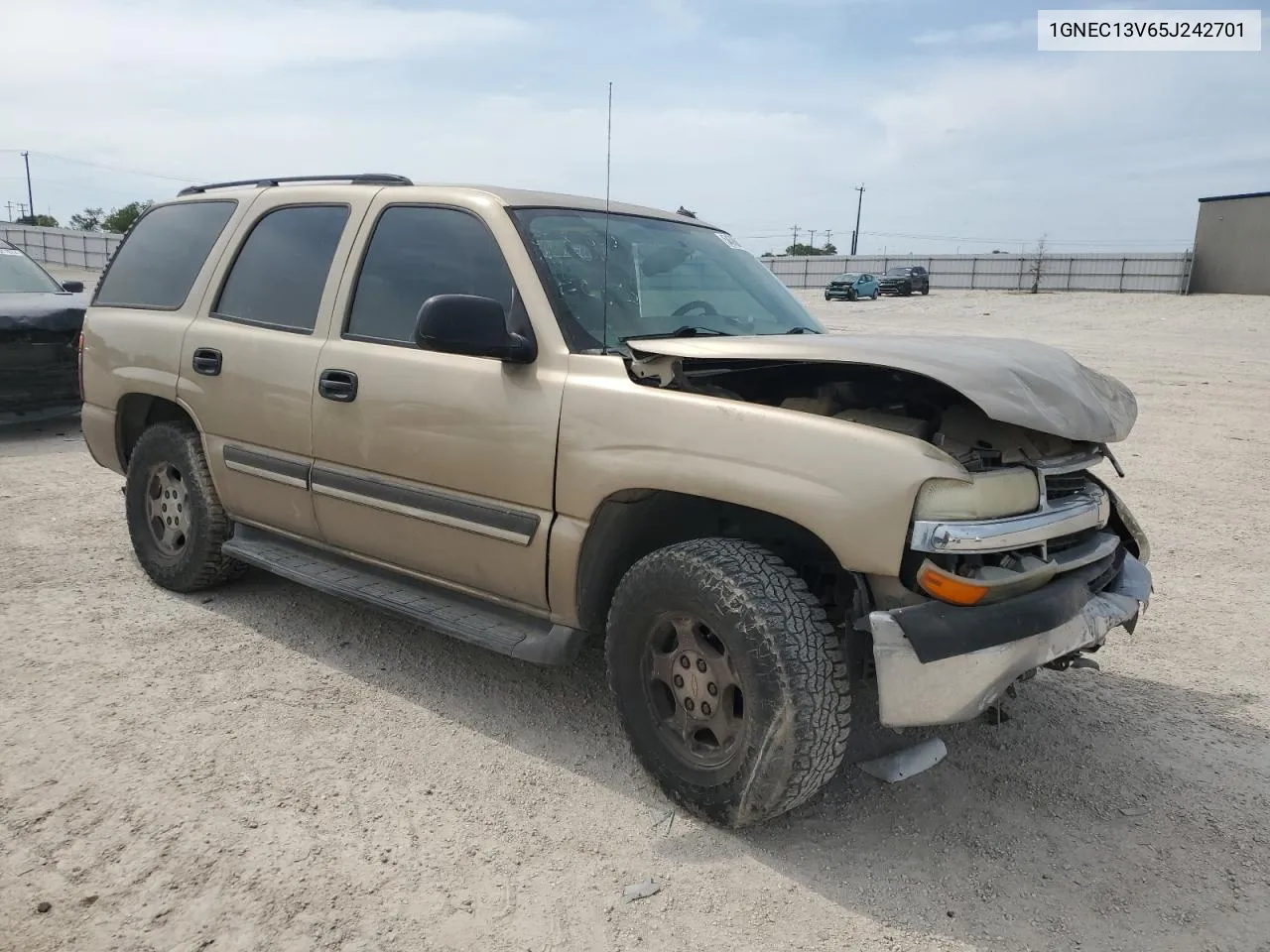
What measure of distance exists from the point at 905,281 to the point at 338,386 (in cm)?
4119

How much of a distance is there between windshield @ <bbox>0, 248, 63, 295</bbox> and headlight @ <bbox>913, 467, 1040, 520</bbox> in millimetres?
9246

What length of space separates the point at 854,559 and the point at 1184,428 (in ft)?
28.5

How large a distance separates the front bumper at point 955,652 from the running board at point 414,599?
1.13 m

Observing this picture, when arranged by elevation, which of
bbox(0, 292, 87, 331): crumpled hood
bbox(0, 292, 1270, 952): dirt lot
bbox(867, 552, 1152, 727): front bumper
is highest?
bbox(0, 292, 87, 331): crumpled hood

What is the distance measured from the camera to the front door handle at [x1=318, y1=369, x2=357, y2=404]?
12.0 feet

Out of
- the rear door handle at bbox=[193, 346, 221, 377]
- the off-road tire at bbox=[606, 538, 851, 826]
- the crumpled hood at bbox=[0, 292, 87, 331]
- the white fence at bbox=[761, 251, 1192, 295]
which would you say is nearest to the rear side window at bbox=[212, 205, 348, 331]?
the rear door handle at bbox=[193, 346, 221, 377]

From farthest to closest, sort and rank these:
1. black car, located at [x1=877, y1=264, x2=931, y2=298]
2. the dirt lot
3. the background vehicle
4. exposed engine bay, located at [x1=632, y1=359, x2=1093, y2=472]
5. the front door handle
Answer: black car, located at [x1=877, y1=264, x2=931, y2=298] → the background vehicle → the front door handle → exposed engine bay, located at [x1=632, y1=359, x2=1093, y2=472] → the dirt lot

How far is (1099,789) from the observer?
10.3 feet

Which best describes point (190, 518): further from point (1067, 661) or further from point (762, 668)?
point (1067, 661)

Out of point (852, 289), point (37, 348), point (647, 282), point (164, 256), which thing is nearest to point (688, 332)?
point (647, 282)

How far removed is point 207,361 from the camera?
14.1 ft

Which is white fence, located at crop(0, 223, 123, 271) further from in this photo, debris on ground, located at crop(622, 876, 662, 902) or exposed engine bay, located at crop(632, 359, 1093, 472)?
debris on ground, located at crop(622, 876, 662, 902)

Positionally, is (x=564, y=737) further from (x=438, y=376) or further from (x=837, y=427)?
(x=837, y=427)

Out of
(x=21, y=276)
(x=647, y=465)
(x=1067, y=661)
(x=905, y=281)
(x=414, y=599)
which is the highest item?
(x=905, y=281)
